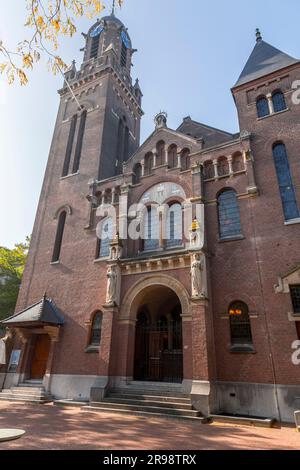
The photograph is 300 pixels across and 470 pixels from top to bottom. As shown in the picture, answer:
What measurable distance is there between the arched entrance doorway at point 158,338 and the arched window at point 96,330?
82.4 inches

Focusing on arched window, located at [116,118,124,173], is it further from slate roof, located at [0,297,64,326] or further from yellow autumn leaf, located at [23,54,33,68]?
yellow autumn leaf, located at [23,54,33,68]

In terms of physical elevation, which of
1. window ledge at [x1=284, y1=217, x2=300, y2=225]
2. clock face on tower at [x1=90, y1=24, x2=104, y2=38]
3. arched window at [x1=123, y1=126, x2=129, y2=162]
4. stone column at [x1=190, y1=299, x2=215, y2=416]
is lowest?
stone column at [x1=190, y1=299, x2=215, y2=416]

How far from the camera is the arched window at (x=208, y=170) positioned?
639 inches

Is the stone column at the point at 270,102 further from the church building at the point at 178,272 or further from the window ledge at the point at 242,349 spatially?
the window ledge at the point at 242,349

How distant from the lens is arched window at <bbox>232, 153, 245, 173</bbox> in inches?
608

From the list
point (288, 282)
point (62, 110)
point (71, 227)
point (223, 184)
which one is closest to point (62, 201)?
point (71, 227)

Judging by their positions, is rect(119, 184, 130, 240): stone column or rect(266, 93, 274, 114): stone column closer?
rect(266, 93, 274, 114): stone column

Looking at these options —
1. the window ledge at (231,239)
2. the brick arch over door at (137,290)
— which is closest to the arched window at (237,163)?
the window ledge at (231,239)

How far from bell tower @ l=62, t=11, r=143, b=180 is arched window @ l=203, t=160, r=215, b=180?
26.7 feet

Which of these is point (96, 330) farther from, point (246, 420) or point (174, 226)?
point (246, 420)

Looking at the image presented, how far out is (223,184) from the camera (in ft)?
51.1

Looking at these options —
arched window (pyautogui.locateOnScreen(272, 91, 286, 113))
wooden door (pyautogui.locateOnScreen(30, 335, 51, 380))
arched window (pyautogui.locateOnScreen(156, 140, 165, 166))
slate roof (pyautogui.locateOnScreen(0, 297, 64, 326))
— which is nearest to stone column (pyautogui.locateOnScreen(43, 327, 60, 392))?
slate roof (pyautogui.locateOnScreen(0, 297, 64, 326))

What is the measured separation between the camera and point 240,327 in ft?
41.4

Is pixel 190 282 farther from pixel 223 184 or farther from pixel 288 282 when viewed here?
pixel 223 184
